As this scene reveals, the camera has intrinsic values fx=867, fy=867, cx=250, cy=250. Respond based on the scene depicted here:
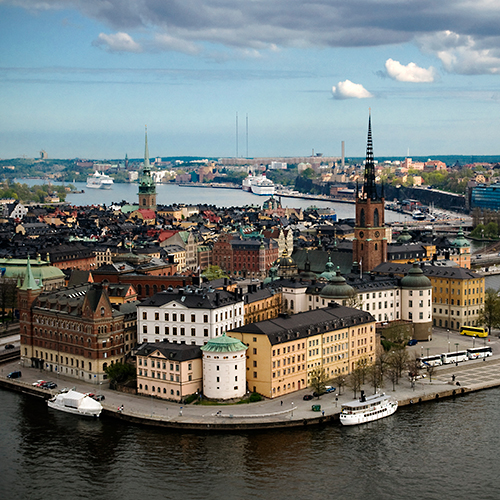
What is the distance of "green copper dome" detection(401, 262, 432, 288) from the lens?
78312 mm

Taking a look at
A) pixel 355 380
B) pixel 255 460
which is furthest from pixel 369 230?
pixel 255 460

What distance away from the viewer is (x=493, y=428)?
2147 inches

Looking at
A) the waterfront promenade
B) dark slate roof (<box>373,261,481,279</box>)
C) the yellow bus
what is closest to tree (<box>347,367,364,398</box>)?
the waterfront promenade

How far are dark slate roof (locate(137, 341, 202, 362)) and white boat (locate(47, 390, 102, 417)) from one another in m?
4.72

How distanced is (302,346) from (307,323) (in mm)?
2288

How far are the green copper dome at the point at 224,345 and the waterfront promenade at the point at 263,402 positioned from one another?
12.0 feet

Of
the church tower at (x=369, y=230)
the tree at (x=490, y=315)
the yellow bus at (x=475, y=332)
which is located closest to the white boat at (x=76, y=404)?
the yellow bus at (x=475, y=332)

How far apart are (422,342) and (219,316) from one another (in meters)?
21.6

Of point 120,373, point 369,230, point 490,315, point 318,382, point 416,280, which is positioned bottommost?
point 318,382

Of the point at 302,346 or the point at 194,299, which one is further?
the point at 194,299

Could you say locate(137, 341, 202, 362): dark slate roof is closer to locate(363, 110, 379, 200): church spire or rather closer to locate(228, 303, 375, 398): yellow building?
locate(228, 303, 375, 398): yellow building

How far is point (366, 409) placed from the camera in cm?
5566

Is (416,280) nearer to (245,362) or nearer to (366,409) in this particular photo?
(366,409)

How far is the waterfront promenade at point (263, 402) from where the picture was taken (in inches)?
2125
